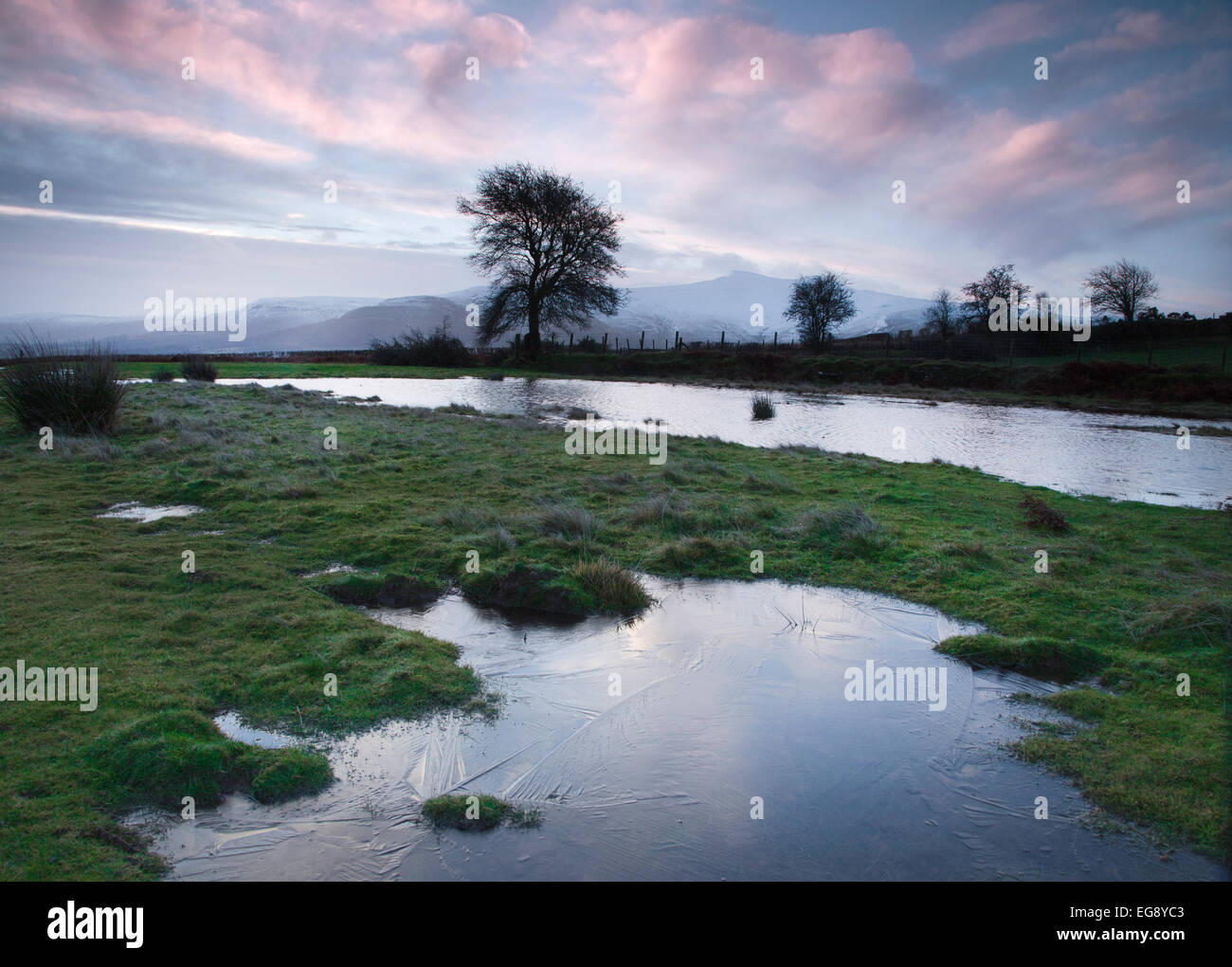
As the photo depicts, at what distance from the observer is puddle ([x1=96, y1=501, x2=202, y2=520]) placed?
8516 mm

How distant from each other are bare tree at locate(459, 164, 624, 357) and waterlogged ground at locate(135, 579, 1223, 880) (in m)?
45.4

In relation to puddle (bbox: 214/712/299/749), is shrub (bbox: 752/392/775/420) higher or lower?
higher

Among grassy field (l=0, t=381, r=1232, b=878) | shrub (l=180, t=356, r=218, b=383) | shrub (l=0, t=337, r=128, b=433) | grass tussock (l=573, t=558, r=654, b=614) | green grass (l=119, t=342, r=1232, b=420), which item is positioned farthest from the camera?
green grass (l=119, t=342, r=1232, b=420)

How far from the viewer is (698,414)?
25.3 m

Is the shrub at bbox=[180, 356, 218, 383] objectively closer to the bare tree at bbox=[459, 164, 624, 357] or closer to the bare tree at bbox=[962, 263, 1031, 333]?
the bare tree at bbox=[459, 164, 624, 357]

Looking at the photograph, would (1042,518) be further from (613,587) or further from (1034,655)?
(613,587)

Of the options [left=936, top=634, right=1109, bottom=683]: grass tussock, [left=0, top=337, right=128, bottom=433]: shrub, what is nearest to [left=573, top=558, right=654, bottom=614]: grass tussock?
[left=936, top=634, right=1109, bottom=683]: grass tussock

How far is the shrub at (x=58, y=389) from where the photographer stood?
43.3 ft

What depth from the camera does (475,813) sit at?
350cm

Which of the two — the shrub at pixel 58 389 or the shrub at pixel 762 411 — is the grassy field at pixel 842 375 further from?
the shrub at pixel 58 389

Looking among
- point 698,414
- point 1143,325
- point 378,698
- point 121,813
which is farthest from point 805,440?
point 1143,325

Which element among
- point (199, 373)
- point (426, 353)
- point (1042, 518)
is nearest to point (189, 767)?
point (1042, 518)

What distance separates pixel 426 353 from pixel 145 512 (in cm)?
4451

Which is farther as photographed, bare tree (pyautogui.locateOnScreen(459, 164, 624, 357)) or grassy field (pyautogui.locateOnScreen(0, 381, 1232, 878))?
bare tree (pyautogui.locateOnScreen(459, 164, 624, 357))
